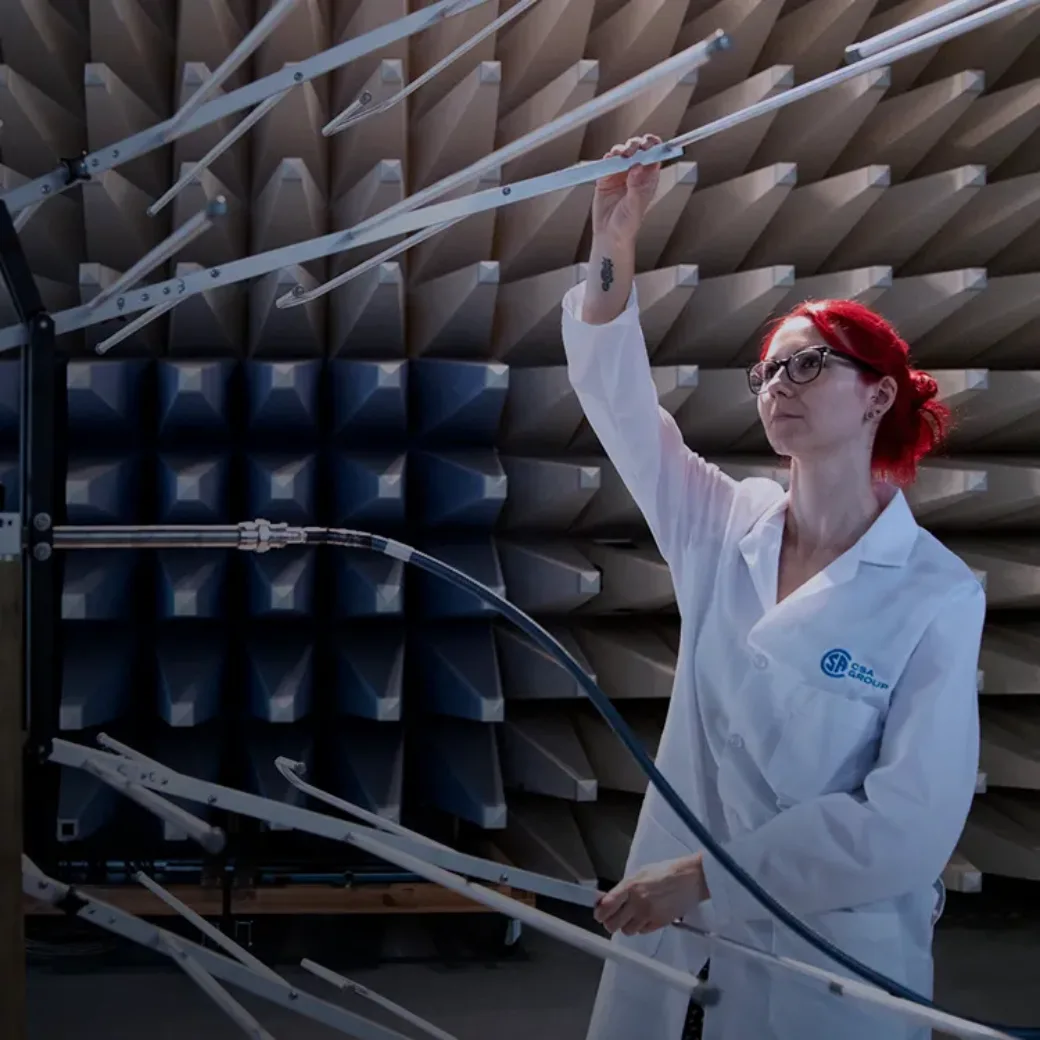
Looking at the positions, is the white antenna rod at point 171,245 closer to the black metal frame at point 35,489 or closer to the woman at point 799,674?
the black metal frame at point 35,489

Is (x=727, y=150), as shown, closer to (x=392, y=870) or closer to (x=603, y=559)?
(x=603, y=559)

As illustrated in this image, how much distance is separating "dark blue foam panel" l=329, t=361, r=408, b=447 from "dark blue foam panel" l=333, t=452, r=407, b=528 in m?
0.04

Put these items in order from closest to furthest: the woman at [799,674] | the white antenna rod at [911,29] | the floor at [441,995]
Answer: the white antenna rod at [911,29]
the woman at [799,674]
the floor at [441,995]

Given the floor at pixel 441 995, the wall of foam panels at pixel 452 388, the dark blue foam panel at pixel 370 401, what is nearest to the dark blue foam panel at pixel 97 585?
the wall of foam panels at pixel 452 388

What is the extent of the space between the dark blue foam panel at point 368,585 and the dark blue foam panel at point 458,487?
13 centimetres

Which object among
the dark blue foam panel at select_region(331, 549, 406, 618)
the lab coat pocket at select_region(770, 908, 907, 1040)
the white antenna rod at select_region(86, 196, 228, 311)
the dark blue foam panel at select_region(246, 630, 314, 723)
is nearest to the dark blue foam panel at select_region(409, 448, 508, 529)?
the dark blue foam panel at select_region(331, 549, 406, 618)

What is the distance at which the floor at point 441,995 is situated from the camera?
169cm

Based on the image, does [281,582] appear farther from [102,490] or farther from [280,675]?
[102,490]

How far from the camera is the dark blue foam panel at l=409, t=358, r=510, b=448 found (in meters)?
1.99

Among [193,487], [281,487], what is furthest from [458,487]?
[193,487]

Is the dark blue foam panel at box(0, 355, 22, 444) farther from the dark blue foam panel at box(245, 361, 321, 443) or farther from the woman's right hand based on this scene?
the woman's right hand

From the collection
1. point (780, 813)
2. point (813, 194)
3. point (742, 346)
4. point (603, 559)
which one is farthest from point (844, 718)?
point (813, 194)

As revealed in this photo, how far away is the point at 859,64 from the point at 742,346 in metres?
1.49

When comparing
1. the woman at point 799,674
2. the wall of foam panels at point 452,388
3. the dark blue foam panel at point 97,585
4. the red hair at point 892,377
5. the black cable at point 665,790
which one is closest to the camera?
the black cable at point 665,790
